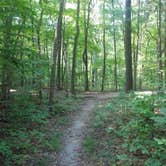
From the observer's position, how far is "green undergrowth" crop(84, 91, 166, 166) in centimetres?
659

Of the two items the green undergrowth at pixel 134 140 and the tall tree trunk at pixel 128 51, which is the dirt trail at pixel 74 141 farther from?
the tall tree trunk at pixel 128 51

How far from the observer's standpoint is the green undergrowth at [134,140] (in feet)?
21.6

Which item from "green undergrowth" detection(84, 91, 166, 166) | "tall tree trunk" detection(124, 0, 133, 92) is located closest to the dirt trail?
"green undergrowth" detection(84, 91, 166, 166)

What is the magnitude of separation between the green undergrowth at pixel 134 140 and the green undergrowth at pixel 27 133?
52.6 inches

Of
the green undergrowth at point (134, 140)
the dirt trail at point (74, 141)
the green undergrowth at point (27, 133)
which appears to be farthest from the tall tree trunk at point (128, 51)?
the green undergrowth at point (134, 140)

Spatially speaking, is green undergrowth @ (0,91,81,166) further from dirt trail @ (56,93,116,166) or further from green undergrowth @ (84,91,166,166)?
green undergrowth @ (84,91,166,166)

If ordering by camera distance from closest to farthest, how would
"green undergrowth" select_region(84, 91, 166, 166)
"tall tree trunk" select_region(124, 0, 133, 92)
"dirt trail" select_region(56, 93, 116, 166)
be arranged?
"green undergrowth" select_region(84, 91, 166, 166) < "dirt trail" select_region(56, 93, 116, 166) < "tall tree trunk" select_region(124, 0, 133, 92)

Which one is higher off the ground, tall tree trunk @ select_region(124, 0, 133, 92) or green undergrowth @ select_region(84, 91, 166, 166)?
tall tree trunk @ select_region(124, 0, 133, 92)

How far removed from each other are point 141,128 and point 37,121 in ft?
16.0

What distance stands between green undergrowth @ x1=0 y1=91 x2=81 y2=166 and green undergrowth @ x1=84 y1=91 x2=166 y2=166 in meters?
1.34

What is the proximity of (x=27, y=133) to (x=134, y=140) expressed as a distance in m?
4.03

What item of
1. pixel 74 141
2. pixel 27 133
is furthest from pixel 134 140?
pixel 27 133

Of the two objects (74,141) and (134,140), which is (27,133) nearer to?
(74,141)

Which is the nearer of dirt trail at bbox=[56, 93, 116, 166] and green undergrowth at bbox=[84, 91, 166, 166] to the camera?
green undergrowth at bbox=[84, 91, 166, 166]
